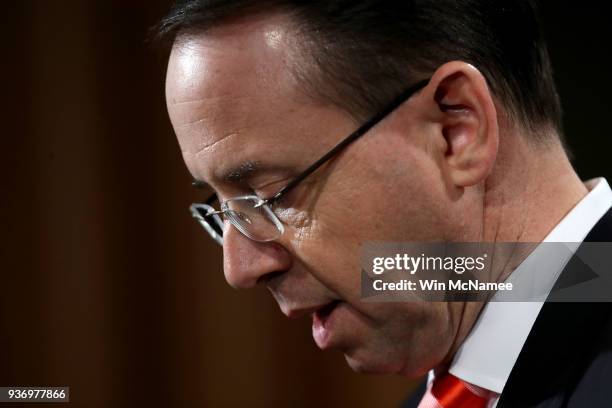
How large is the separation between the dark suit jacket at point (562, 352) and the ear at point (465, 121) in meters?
0.18

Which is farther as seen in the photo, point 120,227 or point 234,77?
point 120,227

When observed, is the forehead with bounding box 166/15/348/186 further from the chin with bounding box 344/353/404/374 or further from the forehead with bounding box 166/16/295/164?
the chin with bounding box 344/353/404/374

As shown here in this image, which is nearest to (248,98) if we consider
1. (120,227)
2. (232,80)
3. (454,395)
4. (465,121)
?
(232,80)

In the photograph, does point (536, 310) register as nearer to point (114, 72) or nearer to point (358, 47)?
point (358, 47)

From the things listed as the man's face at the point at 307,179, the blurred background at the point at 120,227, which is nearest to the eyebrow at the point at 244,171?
the man's face at the point at 307,179

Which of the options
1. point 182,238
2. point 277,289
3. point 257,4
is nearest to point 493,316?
point 277,289

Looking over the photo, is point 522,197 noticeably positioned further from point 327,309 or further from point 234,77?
point 234,77

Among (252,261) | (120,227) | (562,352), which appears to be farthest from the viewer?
(120,227)

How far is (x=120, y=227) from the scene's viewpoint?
2.17m

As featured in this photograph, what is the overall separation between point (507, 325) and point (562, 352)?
92 millimetres

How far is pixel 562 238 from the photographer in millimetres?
1052

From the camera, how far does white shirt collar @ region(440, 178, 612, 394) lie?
1.05 m

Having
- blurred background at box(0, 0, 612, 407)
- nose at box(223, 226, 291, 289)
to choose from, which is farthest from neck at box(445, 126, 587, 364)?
blurred background at box(0, 0, 612, 407)

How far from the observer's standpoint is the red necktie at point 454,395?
1.10 meters
